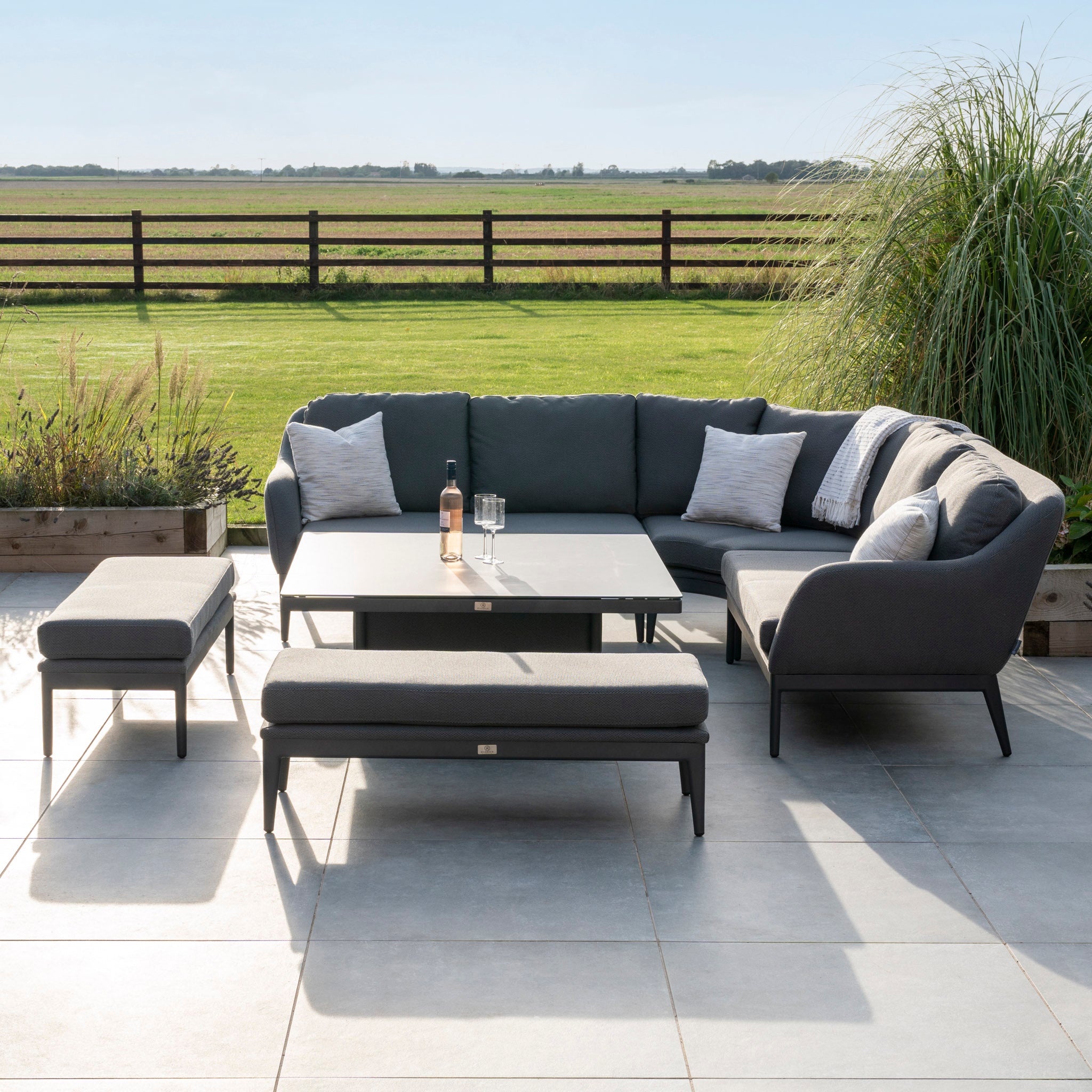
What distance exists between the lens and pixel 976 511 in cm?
372

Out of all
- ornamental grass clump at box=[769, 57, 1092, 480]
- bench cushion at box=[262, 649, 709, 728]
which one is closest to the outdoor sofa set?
bench cushion at box=[262, 649, 709, 728]

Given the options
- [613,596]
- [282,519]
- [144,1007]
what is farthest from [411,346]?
[144,1007]

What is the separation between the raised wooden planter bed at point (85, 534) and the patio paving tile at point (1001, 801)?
351cm

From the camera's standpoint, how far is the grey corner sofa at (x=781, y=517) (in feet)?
12.1

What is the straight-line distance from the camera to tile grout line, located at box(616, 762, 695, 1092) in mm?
2271

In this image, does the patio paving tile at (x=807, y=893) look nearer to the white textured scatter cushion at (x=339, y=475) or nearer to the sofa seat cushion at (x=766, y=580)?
the sofa seat cushion at (x=766, y=580)

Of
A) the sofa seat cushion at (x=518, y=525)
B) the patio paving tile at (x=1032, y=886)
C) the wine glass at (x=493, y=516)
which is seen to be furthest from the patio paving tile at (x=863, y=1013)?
the sofa seat cushion at (x=518, y=525)

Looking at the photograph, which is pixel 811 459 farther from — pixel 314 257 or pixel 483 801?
pixel 314 257

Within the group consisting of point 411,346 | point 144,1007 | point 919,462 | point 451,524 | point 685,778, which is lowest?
point 144,1007

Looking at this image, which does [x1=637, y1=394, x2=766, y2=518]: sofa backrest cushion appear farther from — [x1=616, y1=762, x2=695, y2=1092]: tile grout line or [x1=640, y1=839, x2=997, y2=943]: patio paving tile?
[x1=640, y1=839, x2=997, y2=943]: patio paving tile

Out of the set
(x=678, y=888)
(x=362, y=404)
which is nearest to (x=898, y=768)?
(x=678, y=888)

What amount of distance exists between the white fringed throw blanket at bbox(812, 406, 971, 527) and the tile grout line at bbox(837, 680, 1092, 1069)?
4.75 feet

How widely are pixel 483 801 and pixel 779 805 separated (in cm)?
82

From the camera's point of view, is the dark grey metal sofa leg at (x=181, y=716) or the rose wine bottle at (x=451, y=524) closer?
the dark grey metal sofa leg at (x=181, y=716)
